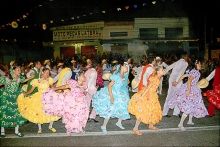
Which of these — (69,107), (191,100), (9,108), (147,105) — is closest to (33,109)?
(9,108)

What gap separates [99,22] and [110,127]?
80.6ft

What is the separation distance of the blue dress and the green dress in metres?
1.97

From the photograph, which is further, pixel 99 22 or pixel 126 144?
pixel 99 22

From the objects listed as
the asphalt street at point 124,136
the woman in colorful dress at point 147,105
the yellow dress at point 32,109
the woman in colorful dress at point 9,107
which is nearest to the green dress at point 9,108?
the woman in colorful dress at point 9,107

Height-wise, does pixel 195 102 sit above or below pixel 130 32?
below

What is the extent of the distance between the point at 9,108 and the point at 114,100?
2.59m

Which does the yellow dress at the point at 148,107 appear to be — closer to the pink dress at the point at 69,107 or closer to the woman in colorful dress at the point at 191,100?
the woman in colorful dress at the point at 191,100

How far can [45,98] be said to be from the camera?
5773 mm

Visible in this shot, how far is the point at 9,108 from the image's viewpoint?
5.79m

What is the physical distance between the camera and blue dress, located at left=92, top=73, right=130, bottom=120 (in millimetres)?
5992

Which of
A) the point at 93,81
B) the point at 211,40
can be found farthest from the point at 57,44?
the point at 93,81

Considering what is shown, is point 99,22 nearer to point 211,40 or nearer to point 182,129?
point 211,40

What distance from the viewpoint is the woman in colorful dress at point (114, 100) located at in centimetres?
598

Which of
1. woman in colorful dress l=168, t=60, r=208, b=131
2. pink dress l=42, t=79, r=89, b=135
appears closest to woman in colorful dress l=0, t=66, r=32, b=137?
pink dress l=42, t=79, r=89, b=135
